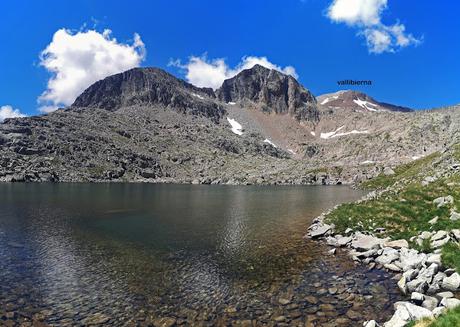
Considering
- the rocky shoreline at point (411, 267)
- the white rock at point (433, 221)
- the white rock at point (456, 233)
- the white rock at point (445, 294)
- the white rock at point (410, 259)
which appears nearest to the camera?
the rocky shoreline at point (411, 267)

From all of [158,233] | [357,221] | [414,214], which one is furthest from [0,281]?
[414,214]

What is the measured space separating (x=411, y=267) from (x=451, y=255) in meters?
2.83

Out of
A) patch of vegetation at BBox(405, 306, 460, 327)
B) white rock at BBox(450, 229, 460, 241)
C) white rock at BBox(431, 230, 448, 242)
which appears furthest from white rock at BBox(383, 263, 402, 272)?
patch of vegetation at BBox(405, 306, 460, 327)

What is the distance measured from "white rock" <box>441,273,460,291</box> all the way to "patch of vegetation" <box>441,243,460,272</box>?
1.10m

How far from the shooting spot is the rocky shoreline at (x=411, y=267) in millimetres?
18156

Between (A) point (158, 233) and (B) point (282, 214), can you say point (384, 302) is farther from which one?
(B) point (282, 214)

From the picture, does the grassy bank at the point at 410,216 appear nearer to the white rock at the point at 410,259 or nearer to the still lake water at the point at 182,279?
the white rock at the point at 410,259

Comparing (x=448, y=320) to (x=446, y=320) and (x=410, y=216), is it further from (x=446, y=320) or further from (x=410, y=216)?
(x=410, y=216)

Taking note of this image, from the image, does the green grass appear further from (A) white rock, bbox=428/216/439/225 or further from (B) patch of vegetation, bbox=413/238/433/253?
(A) white rock, bbox=428/216/439/225

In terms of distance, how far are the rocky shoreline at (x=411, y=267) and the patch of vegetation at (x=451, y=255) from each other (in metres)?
0.37

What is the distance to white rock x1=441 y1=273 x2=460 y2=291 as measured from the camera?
22.3 metres

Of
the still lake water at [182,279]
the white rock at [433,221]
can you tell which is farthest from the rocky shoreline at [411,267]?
the white rock at [433,221]

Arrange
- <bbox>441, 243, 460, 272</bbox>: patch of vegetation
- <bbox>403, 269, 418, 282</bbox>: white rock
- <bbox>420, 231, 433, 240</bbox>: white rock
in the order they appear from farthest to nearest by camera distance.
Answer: <bbox>420, 231, 433, 240</bbox>: white rock → <bbox>403, 269, 418, 282</bbox>: white rock → <bbox>441, 243, 460, 272</bbox>: patch of vegetation

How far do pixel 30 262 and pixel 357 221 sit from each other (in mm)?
35187
